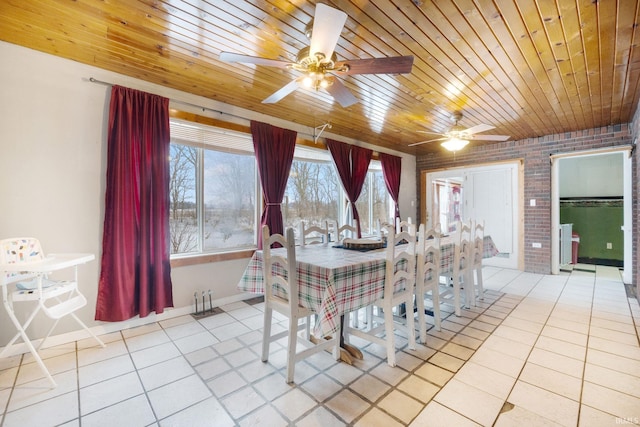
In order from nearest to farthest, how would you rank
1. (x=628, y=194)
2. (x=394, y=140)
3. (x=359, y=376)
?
(x=359, y=376) → (x=628, y=194) → (x=394, y=140)

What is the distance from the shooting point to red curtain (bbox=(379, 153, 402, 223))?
5789 mm

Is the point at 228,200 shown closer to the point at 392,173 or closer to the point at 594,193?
the point at 392,173

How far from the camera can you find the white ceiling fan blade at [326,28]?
1.47m

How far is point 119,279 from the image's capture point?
262cm

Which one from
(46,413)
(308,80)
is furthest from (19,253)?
(308,80)

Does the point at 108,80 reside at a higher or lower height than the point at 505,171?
higher

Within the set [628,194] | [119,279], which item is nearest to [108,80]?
[119,279]

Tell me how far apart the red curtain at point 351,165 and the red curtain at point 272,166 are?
97 centimetres

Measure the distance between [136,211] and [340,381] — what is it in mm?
2323

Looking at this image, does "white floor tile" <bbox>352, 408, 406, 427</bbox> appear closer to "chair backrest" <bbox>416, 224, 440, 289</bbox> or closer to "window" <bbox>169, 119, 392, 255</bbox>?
"chair backrest" <bbox>416, 224, 440, 289</bbox>

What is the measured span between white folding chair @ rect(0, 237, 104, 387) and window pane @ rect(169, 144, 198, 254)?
990 millimetres

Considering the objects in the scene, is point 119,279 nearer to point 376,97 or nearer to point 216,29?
point 216,29

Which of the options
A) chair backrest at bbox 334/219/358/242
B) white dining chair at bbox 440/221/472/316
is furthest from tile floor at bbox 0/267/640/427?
chair backrest at bbox 334/219/358/242

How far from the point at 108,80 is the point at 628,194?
6.74 meters
